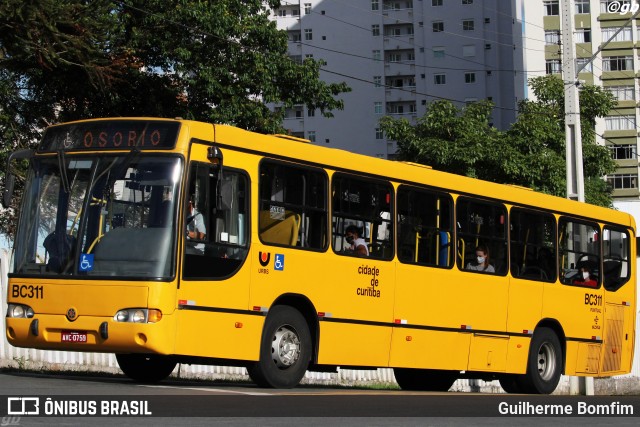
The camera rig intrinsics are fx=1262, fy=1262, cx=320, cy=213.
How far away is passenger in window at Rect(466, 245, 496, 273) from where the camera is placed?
18516mm

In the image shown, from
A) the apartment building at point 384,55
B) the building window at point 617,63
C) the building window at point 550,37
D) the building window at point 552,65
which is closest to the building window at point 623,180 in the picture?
the building window at point 617,63

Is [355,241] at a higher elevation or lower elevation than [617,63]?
lower

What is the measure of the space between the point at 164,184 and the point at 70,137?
155 cm

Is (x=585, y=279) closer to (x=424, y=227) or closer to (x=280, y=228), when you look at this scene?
(x=424, y=227)

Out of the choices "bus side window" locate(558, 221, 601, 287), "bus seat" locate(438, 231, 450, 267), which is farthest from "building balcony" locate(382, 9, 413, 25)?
"bus seat" locate(438, 231, 450, 267)

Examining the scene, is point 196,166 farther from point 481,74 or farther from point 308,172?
point 481,74

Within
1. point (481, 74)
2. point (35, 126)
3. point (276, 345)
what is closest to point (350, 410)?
point (276, 345)

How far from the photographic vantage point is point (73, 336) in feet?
44.3

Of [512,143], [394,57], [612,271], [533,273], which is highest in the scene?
[394,57]

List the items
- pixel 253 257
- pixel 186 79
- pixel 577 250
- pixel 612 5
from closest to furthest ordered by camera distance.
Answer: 1. pixel 253 257
2. pixel 577 250
3. pixel 186 79
4. pixel 612 5

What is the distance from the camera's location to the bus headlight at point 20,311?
13.9m

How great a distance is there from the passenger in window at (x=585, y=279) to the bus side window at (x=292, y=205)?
719 centimetres

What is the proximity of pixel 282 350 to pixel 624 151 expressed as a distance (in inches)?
3033
